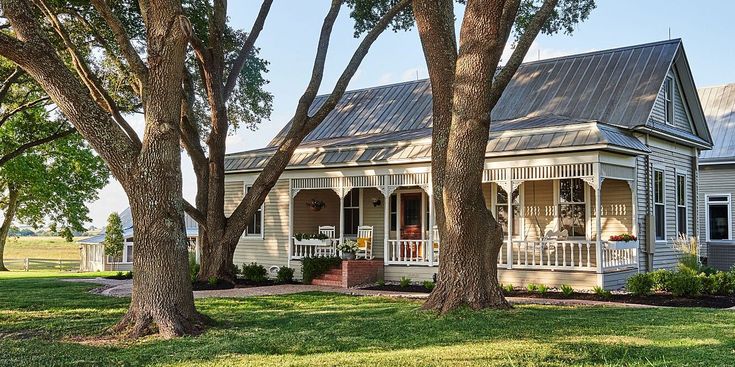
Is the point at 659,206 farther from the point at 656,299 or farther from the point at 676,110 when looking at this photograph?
the point at 656,299

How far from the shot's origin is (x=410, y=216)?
1945cm

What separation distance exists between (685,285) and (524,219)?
4.71 meters

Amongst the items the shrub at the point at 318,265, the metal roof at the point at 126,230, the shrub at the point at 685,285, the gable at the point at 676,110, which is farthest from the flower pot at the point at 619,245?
the metal roof at the point at 126,230

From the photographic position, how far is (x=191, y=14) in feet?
55.5

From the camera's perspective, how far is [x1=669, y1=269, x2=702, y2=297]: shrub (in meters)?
13.1

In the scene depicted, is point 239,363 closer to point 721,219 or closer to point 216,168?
point 216,168

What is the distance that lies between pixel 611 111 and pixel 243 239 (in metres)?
11.4

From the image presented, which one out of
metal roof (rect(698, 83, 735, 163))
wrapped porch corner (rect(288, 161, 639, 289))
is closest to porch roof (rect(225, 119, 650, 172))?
wrapped porch corner (rect(288, 161, 639, 289))

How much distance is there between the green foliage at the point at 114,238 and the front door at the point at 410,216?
2356 centimetres

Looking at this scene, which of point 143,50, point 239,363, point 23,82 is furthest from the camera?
point 23,82

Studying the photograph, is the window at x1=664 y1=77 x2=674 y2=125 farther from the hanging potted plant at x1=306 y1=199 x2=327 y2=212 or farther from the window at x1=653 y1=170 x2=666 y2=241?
the hanging potted plant at x1=306 y1=199 x2=327 y2=212

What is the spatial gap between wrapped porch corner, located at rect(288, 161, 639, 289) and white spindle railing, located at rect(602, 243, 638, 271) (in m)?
0.02

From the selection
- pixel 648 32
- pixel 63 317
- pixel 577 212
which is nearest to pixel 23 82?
pixel 63 317

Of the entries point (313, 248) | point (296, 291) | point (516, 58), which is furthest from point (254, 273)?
point (516, 58)
